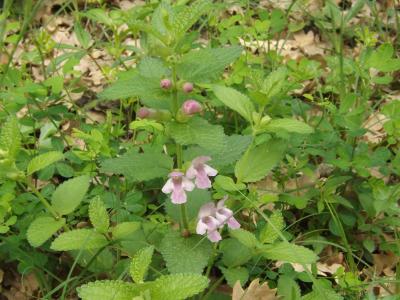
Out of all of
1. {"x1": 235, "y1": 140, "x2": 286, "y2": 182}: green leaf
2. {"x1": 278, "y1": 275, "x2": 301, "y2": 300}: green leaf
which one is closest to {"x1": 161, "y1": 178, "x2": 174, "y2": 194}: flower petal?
{"x1": 235, "y1": 140, "x2": 286, "y2": 182}: green leaf

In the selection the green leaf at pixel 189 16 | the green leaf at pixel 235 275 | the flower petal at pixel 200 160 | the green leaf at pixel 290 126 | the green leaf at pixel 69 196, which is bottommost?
the green leaf at pixel 235 275

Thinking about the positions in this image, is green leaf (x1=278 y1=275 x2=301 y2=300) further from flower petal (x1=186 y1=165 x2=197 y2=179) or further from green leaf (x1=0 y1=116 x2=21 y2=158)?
green leaf (x1=0 y1=116 x2=21 y2=158)

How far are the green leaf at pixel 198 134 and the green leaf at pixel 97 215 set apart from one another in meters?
0.32

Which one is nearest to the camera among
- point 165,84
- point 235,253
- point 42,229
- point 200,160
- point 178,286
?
point 178,286

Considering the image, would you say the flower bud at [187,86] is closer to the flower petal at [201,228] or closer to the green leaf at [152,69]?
the green leaf at [152,69]

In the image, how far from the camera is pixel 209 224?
4.80ft

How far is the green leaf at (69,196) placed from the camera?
157 centimetres

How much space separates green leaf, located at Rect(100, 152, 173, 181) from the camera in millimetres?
1455

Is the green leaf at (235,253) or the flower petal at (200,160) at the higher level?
the flower petal at (200,160)

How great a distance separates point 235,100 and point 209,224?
344 millimetres

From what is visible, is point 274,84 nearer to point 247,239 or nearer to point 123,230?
point 247,239

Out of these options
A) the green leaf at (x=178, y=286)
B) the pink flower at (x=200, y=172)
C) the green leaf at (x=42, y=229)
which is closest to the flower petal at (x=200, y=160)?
the pink flower at (x=200, y=172)

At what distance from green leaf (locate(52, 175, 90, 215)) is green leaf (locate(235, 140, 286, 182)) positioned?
0.45 m

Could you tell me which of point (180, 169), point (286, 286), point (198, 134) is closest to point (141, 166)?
point (180, 169)
